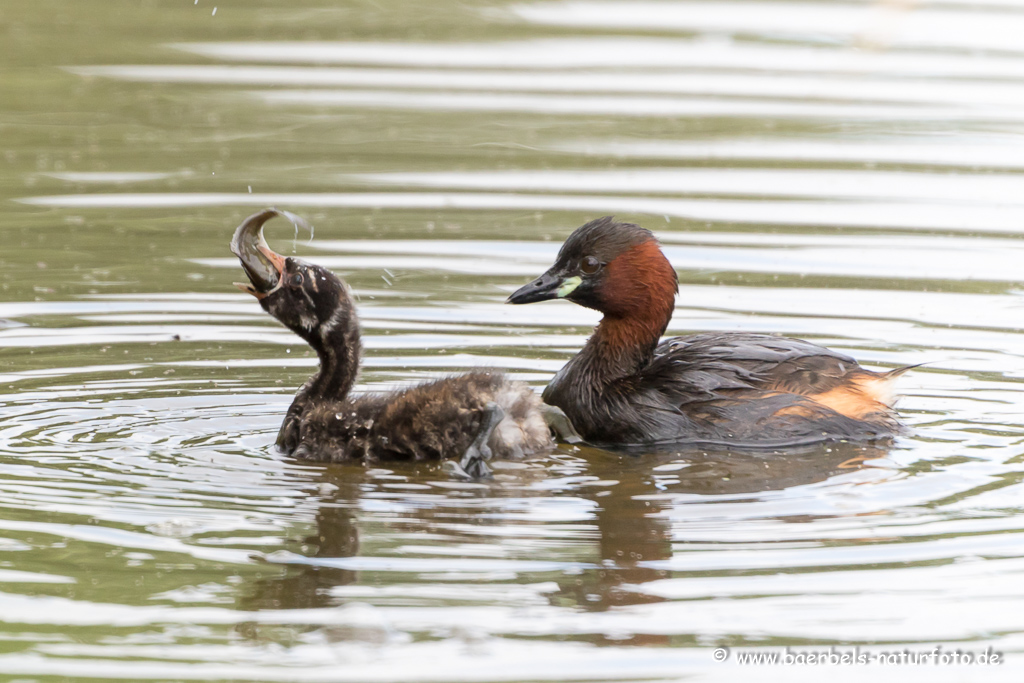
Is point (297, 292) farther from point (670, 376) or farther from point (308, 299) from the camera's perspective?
point (670, 376)

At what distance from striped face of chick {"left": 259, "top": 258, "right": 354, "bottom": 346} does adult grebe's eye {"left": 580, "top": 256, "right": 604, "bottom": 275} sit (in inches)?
46.2

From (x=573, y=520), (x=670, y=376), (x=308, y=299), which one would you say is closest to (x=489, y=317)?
(x=670, y=376)

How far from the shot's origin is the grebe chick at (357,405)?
674 centimetres

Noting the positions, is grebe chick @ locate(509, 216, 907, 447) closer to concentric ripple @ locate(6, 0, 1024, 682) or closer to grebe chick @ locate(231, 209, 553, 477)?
concentric ripple @ locate(6, 0, 1024, 682)

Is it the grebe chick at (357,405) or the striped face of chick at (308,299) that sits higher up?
the striped face of chick at (308,299)

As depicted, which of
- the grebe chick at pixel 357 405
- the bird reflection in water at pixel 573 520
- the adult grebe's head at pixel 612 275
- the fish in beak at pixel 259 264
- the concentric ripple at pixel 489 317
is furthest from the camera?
the adult grebe's head at pixel 612 275

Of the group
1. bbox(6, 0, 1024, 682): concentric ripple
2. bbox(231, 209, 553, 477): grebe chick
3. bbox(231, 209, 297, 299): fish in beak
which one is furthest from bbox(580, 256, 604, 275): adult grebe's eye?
bbox(231, 209, 297, 299): fish in beak

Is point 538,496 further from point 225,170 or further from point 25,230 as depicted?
point 225,170

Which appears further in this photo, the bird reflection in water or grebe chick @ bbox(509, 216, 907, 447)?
grebe chick @ bbox(509, 216, 907, 447)

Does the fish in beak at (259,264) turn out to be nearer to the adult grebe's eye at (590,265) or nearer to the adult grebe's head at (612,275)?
the adult grebe's head at (612,275)

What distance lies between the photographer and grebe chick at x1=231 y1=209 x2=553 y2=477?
22.1ft

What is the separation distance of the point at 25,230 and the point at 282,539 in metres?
5.48

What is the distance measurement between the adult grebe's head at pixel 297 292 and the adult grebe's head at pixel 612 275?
0.94 metres

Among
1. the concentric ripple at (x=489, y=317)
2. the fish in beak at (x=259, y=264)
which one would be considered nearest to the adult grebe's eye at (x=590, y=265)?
the concentric ripple at (x=489, y=317)
